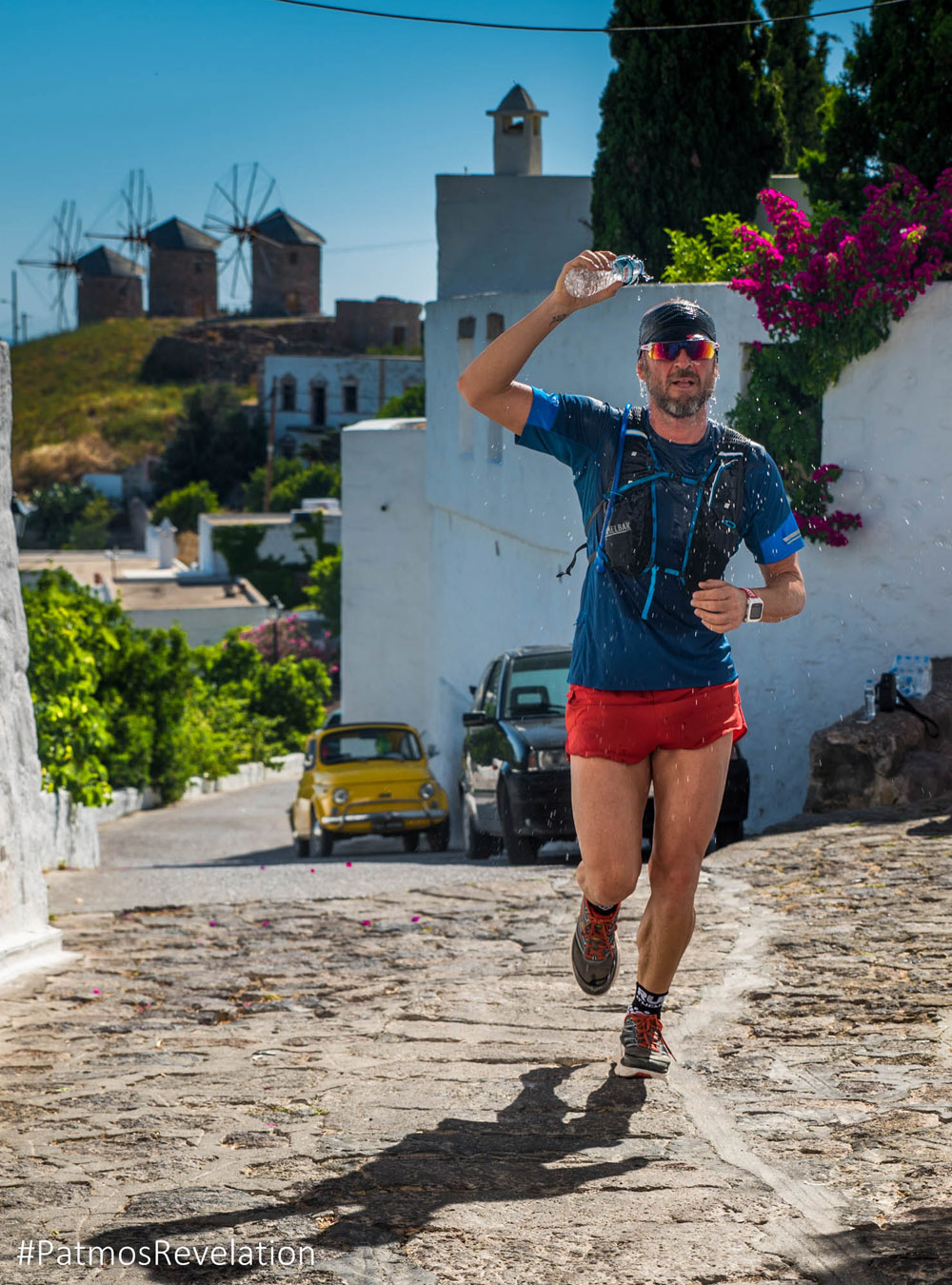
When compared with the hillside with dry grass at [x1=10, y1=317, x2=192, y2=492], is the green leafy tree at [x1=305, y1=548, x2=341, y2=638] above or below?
below

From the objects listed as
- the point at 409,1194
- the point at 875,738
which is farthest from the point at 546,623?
the point at 409,1194

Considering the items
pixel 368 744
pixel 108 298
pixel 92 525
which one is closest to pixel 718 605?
pixel 368 744

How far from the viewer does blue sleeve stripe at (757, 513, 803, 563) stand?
414 centimetres

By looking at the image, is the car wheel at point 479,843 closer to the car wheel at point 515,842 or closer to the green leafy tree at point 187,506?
the car wheel at point 515,842

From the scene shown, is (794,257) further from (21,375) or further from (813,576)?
(21,375)

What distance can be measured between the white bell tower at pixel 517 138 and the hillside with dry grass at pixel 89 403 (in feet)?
208

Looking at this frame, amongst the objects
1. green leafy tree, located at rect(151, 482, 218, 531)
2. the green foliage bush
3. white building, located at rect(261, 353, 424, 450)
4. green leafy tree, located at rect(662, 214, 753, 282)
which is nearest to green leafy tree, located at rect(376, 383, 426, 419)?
green leafy tree, located at rect(151, 482, 218, 531)

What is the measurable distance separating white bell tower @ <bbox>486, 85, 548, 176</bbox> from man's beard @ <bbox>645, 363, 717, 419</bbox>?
22.5 metres

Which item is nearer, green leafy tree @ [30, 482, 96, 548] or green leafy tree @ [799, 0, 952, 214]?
green leafy tree @ [799, 0, 952, 214]

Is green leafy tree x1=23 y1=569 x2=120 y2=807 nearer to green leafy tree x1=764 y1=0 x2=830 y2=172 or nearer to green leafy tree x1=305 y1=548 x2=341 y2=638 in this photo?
green leafy tree x1=764 y1=0 x2=830 y2=172

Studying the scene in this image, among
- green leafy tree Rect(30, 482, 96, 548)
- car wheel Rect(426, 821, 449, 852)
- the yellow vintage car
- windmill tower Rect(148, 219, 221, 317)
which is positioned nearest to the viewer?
the yellow vintage car

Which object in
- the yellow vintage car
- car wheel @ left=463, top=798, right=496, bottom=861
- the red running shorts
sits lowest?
the yellow vintage car

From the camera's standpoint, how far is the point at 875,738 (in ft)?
33.3

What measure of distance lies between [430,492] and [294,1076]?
750 inches
